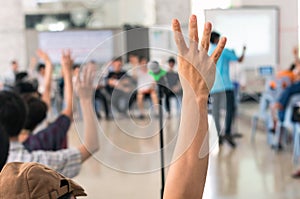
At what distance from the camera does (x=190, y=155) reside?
122 centimetres

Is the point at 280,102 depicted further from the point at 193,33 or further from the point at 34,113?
the point at 193,33

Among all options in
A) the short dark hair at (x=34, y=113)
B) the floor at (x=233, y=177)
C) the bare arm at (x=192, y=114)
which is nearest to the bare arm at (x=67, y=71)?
the short dark hair at (x=34, y=113)

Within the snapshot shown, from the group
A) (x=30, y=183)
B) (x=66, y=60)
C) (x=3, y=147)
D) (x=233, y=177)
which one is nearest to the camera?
(x=30, y=183)

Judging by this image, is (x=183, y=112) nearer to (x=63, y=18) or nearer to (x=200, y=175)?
(x=200, y=175)

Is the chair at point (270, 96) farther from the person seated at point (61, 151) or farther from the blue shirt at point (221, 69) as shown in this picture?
the person seated at point (61, 151)

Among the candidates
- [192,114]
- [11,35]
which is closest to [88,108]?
[192,114]

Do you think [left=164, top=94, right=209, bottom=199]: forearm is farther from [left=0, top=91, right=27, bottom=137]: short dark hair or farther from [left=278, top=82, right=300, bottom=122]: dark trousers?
[left=278, top=82, right=300, bottom=122]: dark trousers

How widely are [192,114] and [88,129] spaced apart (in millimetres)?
901

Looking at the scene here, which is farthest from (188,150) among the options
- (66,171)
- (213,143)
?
(66,171)

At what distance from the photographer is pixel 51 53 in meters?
11.6

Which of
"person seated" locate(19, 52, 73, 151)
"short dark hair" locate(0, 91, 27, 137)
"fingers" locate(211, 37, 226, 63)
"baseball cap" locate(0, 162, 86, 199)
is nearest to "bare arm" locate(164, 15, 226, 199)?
"fingers" locate(211, 37, 226, 63)

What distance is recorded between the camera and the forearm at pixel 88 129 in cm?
A: 204

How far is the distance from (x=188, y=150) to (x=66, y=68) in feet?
4.16

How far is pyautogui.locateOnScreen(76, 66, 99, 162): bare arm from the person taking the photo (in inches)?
79.4
